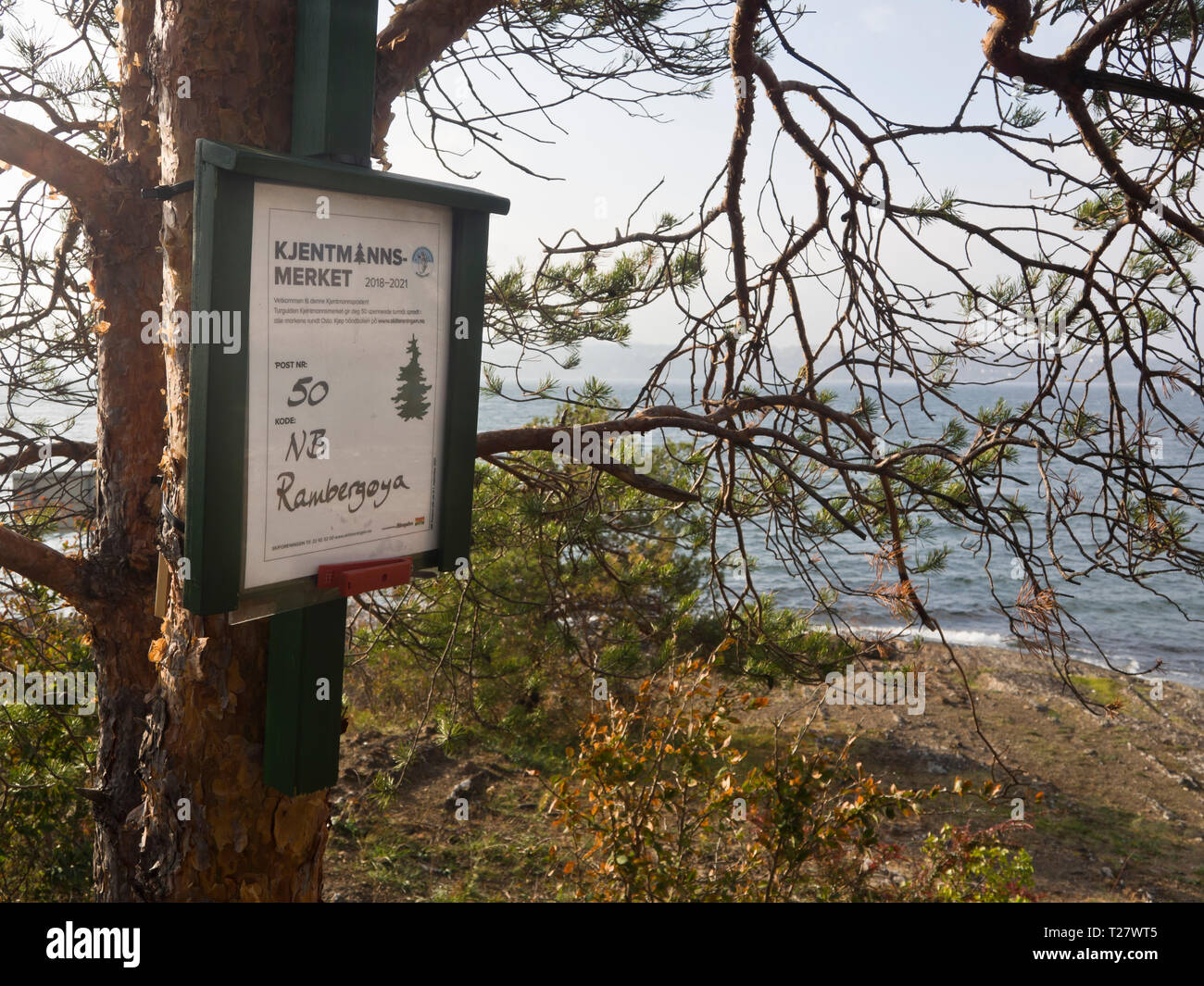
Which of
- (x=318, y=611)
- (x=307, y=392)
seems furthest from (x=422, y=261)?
(x=318, y=611)

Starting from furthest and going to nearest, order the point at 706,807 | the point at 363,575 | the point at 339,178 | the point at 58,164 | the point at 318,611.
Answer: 1. the point at 706,807
2. the point at 58,164
3. the point at 318,611
4. the point at 363,575
5. the point at 339,178

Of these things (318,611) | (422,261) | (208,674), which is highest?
(422,261)

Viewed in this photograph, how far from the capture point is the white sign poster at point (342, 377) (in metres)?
1.50

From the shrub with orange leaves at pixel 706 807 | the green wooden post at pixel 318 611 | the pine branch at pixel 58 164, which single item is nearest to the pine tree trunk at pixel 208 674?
the green wooden post at pixel 318 611

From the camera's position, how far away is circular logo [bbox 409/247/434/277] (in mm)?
1709

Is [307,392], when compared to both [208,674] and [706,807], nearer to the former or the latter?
[208,674]

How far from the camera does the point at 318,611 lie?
180 cm

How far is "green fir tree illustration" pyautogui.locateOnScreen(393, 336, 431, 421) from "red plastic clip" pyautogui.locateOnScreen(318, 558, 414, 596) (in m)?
0.28

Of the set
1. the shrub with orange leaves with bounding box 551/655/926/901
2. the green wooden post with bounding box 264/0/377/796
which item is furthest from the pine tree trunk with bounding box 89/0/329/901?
the shrub with orange leaves with bounding box 551/655/926/901

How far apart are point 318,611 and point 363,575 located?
0.18 m

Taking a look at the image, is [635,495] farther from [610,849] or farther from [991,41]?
[991,41]

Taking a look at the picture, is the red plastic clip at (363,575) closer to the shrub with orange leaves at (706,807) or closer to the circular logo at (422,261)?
the circular logo at (422,261)

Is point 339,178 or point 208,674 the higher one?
point 339,178
